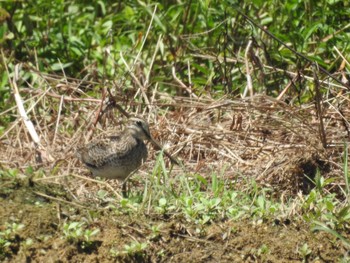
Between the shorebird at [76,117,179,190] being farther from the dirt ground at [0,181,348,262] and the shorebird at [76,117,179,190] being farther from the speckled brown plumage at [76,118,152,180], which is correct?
the dirt ground at [0,181,348,262]

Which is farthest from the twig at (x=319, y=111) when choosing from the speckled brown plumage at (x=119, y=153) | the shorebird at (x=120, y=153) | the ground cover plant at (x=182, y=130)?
the speckled brown plumage at (x=119, y=153)

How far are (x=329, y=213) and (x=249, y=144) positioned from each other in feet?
7.61

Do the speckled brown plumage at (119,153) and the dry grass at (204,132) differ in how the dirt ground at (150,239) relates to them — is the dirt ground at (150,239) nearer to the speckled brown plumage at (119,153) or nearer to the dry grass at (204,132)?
the dry grass at (204,132)

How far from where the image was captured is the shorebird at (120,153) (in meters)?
7.68

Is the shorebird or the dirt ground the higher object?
the dirt ground

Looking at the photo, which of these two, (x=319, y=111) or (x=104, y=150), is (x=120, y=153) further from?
(x=319, y=111)

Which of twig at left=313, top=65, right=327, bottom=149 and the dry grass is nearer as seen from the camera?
twig at left=313, top=65, right=327, bottom=149

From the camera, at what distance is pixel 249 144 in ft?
26.6

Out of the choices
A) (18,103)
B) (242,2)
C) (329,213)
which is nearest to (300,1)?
(242,2)

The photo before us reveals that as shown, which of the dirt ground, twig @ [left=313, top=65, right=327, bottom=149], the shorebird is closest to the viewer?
the dirt ground

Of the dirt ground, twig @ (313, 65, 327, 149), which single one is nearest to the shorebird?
twig @ (313, 65, 327, 149)

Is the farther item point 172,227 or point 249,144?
point 249,144

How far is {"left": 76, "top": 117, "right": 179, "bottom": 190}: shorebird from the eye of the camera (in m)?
7.68

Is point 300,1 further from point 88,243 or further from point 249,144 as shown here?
point 88,243
